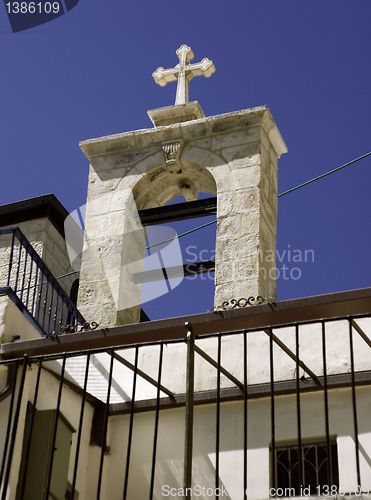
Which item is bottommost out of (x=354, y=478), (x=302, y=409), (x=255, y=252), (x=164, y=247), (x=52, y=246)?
(x=354, y=478)

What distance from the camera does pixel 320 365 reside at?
962 cm

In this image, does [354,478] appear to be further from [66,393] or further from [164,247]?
[164,247]

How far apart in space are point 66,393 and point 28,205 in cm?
624

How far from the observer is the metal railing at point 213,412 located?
29.8 feet

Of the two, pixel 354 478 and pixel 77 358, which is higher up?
pixel 77 358

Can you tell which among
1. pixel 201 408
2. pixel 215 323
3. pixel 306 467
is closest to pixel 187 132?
pixel 201 408

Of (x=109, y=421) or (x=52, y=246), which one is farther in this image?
(x=52, y=246)

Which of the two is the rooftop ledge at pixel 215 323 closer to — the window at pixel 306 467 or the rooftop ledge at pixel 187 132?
the window at pixel 306 467

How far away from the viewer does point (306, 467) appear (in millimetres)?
9195

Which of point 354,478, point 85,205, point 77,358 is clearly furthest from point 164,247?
point 354,478

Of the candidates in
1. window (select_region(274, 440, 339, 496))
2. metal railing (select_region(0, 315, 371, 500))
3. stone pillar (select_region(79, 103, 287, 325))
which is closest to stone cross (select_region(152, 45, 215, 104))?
stone pillar (select_region(79, 103, 287, 325))

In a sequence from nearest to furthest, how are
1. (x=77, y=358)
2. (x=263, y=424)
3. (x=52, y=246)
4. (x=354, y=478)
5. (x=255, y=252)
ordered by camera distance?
1. (x=354, y=478)
2. (x=263, y=424)
3. (x=77, y=358)
4. (x=255, y=252)
5. (x=52, y=246)

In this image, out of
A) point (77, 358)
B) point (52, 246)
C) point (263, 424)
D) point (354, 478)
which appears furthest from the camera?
point (52, 246)

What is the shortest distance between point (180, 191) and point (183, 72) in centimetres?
143
